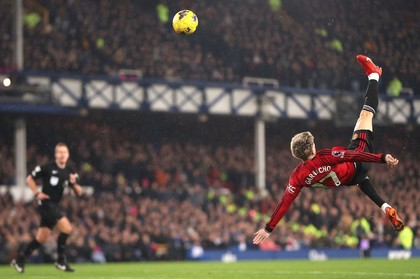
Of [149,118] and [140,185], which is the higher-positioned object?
[149,118]

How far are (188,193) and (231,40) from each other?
6.43 m

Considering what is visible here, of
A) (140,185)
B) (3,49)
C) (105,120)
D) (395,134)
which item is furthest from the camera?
(395,134)

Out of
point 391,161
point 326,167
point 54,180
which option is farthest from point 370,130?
point 54,180

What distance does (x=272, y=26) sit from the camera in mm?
33000

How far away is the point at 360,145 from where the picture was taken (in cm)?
1139

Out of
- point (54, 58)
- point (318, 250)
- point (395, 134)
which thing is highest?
point (54, 58)

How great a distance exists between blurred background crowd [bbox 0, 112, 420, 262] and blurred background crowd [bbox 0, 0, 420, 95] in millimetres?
2532

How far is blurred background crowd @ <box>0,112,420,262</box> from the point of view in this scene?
24.0m

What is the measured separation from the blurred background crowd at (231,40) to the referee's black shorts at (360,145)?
713 inches

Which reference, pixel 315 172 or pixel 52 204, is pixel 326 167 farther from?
pixel 52 204

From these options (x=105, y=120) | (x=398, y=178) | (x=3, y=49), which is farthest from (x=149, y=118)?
(x=398, y=178)

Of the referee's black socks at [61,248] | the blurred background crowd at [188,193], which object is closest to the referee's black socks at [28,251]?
the referee's black socks at [61,248]

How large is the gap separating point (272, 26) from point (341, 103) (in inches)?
149

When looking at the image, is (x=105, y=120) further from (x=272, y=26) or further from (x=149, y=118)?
(x=272, y=26)
